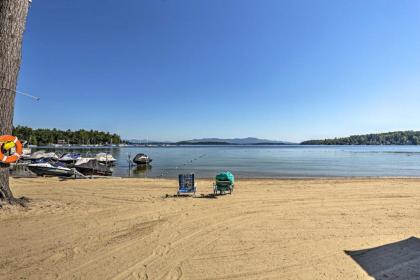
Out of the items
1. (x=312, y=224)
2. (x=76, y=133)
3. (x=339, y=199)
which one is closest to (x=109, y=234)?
(x=312, y=224)

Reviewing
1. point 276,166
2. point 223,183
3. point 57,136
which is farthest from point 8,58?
point 57,136

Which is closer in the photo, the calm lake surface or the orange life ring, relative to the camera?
the orange life ring

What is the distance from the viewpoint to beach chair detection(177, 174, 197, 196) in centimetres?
1308

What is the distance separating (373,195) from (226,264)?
34.7ft

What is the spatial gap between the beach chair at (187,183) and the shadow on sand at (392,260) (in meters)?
8.15

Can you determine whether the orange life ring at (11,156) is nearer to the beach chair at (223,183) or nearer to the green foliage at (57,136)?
the beach chair at (223,183)

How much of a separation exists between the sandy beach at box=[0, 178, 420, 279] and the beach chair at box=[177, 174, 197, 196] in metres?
2.43

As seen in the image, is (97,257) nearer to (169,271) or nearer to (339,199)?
(169,271)

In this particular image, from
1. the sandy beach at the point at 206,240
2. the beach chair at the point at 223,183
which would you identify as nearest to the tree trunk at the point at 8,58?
the sandy beach at the point at 206,240

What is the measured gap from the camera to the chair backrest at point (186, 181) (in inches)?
517

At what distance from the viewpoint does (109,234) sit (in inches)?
267

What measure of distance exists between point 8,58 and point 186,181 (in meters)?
7.92

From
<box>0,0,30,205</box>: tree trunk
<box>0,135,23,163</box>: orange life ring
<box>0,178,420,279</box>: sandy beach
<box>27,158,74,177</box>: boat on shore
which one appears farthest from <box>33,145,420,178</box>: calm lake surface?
<box>0,0,30,205</box>: tree trunk

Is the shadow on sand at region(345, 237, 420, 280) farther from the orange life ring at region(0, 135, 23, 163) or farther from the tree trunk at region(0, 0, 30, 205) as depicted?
the tree trunk at region(0, 0, 30, 205)
